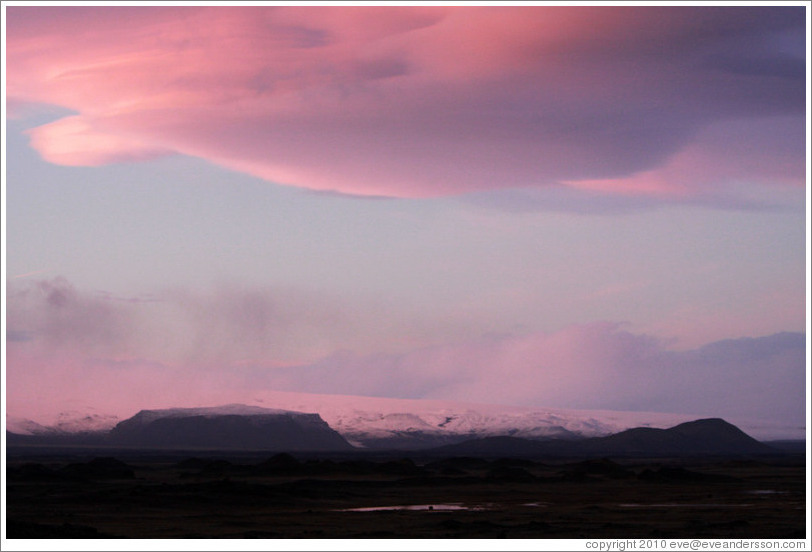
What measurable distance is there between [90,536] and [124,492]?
2832 cm

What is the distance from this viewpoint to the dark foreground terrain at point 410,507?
144ft

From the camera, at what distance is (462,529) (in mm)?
44469

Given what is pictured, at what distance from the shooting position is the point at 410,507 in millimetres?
57844

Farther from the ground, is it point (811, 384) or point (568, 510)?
point (811, 384)

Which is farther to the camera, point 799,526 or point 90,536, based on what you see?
point 799,526

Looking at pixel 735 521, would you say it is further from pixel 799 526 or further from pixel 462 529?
pixel 462 529

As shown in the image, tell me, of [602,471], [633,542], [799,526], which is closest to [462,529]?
[633,542]

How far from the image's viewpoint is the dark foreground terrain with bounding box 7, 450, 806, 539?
144 ft

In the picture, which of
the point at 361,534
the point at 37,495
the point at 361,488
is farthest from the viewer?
the point at 361,488

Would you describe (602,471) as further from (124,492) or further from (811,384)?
(811,384)

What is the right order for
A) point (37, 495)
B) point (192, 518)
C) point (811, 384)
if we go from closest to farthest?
1. point (811, 384)
2. point (192, 518)
3. point (37, 495)

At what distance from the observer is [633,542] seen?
34.7m

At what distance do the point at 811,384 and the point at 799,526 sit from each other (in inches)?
568

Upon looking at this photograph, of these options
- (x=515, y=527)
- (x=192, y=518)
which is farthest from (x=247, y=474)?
(x=515, y=527)
